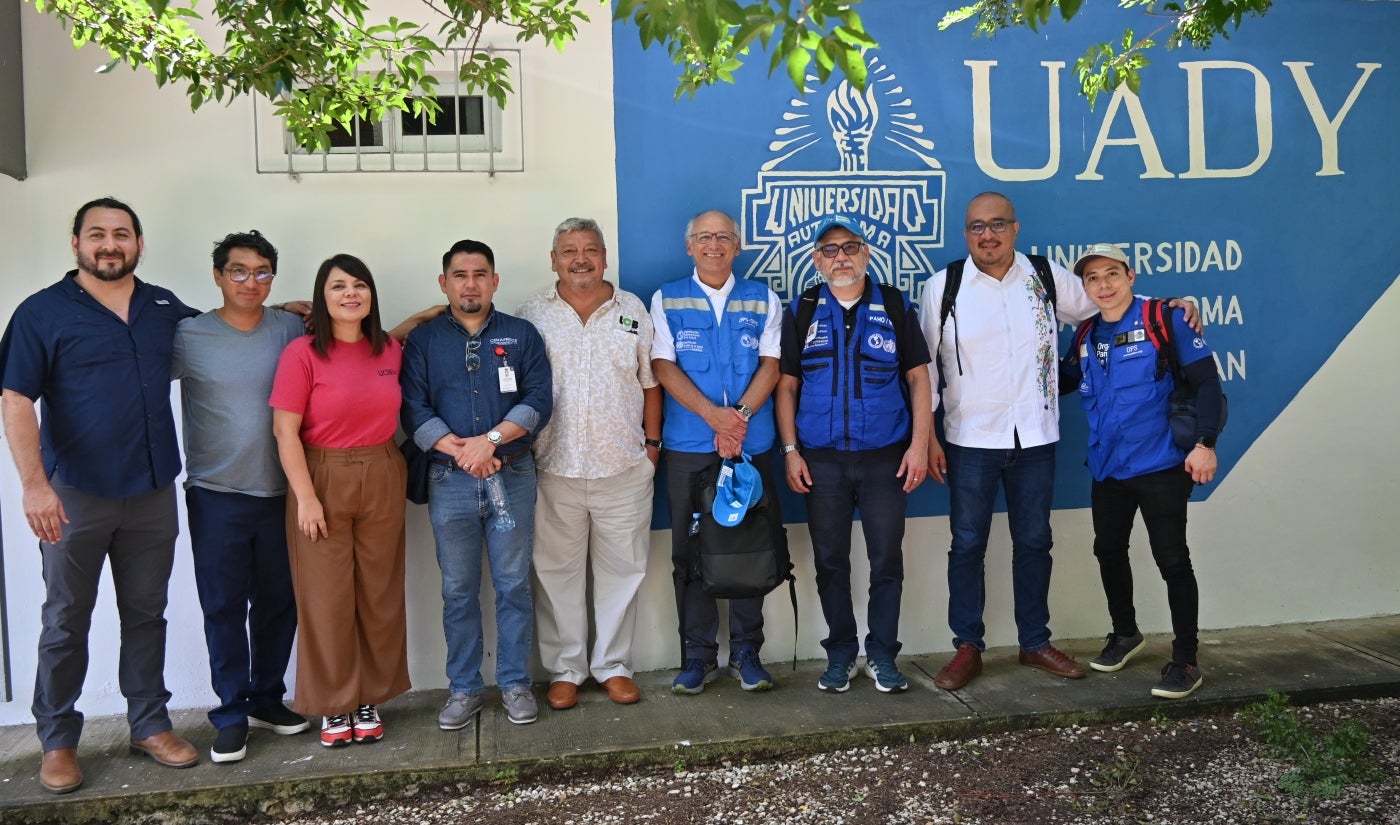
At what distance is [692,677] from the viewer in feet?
13.7

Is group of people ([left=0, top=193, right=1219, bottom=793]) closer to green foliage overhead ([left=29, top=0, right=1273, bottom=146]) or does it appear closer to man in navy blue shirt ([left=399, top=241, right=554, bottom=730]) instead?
man in navy blue shirt ([left=399, top=241, right=554, bottom=730])

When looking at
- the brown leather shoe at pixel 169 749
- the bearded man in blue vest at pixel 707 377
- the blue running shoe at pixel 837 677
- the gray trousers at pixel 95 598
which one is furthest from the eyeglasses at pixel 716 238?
the brown leather shoe at pixel 169 749

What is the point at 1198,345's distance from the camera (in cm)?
389

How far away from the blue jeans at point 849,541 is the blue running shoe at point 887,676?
3 cm

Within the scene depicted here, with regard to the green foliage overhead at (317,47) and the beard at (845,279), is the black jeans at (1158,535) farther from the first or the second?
the green foliage overhead at (317,47)

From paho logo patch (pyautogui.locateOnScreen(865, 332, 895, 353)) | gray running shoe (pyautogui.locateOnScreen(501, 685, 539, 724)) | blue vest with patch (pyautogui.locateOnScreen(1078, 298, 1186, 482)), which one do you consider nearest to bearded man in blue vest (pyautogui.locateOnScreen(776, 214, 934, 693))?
paho logo patch (pyautogui.locateOnScreen(865, 332, 895, 353))

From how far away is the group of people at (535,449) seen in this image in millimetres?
3445

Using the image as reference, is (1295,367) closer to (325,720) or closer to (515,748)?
(515,748)

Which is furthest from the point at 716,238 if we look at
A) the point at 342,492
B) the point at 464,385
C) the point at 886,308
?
the point at 342,492

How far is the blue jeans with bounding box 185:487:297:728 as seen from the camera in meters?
3.63

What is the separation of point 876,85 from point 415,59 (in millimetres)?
1987

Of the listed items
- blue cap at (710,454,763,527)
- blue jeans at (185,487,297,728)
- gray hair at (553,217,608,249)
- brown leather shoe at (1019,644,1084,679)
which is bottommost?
brown leather shoe at (1019,644,1084,679)

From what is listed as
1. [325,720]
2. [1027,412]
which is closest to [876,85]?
[1027,412]

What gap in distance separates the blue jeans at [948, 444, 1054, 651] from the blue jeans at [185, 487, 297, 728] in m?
2.54
